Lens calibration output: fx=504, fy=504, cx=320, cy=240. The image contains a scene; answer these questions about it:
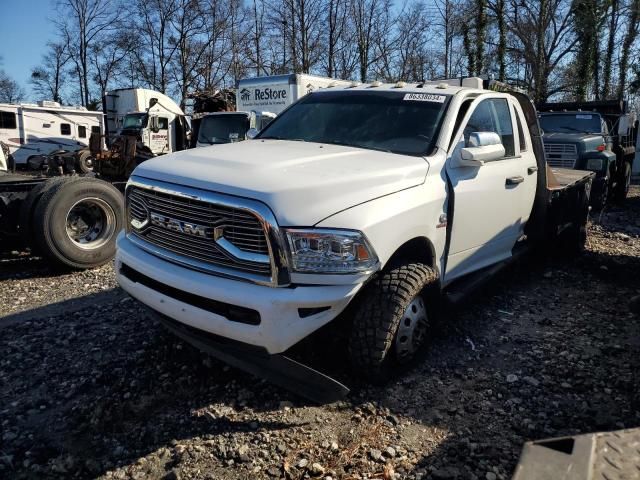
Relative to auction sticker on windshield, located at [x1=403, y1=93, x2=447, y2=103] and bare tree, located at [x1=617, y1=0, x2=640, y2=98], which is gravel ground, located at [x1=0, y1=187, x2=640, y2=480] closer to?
auction sticker on windshield, located at [x1=403, y1=93, x2=447, y2=103]

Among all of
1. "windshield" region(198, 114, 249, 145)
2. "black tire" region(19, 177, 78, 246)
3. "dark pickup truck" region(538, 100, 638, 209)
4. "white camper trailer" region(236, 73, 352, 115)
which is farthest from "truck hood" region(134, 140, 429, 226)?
"white camper trailer" region(236, 73, 352, 115)

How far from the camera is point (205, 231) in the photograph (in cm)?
285

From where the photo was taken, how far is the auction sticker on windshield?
13.1ft

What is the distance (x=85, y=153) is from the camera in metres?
19.6

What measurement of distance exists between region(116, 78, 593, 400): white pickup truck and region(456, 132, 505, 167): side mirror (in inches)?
0.6

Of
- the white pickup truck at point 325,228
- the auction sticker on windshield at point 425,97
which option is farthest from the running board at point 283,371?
the auction sticker on windshield at point 425,97

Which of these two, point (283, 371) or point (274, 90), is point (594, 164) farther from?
point (283, 371)

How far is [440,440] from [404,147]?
201cm

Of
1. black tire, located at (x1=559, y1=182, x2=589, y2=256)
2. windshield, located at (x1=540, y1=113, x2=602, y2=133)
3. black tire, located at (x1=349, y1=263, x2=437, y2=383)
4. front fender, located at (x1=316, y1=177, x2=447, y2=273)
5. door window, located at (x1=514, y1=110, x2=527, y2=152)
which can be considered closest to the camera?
front fender, located at (x1=316, y1=177, x2=447, y2=273)

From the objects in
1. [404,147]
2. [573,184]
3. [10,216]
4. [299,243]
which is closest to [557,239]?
[573,184]

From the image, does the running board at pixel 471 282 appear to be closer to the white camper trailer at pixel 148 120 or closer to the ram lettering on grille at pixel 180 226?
the ram lettering on grille at pixel 180 226

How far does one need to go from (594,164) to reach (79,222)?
9332mm

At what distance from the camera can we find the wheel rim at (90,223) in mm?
5902

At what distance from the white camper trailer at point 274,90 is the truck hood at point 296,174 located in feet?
36.0
